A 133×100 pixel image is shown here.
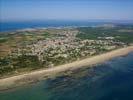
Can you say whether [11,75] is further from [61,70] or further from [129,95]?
[129,95]

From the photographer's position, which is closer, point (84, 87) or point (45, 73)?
point (84, 87)

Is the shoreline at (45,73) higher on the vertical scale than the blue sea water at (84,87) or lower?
higher

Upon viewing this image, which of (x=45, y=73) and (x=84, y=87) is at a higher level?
(x=45, y=73)

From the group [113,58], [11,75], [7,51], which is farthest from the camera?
[7,51]

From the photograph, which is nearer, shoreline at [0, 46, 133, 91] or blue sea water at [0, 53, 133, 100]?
blue sea water at [0, 53, 133, 100]

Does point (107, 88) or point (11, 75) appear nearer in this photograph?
point (107, 88)

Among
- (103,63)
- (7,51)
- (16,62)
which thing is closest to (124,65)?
(103,63)

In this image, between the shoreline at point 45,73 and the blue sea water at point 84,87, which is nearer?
the blue sea water at point 84,87

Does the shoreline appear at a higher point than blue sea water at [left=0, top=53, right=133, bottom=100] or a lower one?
higher
